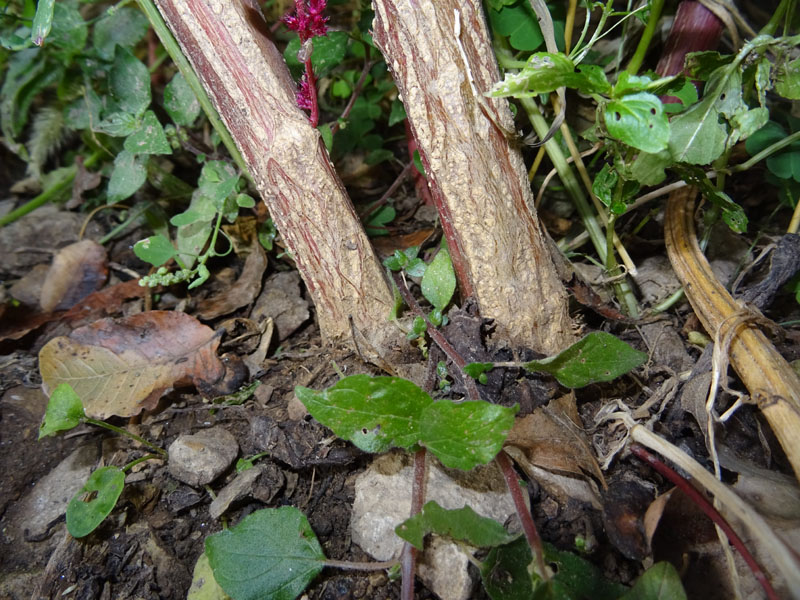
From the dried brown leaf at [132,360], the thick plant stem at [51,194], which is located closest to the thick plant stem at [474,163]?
the dried brown leaf at [132,360]

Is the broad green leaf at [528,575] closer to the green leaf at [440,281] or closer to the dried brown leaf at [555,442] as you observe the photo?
the dried brown leaf at [555,442]

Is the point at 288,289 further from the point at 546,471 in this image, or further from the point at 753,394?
the point at 753,394

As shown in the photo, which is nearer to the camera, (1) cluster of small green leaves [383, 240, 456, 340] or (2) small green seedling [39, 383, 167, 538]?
(2) small green seedling [39, 383, 167, 538]

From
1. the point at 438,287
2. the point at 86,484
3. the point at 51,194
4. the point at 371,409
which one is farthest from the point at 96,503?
the point at 51,194

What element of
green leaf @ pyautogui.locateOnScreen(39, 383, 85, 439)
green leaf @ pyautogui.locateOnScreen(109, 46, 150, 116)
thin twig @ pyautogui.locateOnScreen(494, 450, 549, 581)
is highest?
green leaf @ pyautogui.locateOnScreen(109, 46, 150, 116)

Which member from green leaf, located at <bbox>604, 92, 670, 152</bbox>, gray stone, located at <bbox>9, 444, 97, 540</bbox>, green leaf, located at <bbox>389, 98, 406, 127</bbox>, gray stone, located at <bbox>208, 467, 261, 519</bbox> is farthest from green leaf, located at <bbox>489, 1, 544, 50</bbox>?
gray stone, located at <bbox>9, 444, 97, 540</bbox>

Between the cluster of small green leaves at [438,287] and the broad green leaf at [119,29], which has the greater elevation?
the broad green leaf at [119,29]

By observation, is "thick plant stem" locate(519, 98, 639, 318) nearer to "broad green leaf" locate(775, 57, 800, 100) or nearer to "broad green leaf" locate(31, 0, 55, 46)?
"broad green leaf" locate(775, 57, 800, 100)

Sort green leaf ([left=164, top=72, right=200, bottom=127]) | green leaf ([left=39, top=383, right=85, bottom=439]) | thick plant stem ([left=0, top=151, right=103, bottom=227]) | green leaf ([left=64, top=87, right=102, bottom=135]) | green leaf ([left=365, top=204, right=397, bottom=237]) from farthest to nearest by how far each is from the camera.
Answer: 1. thick plant stem ([left=0, top=151, right=103, bottom=227])
2. green leaf ([left=64, top=87, right=102, bottom=135])
3. green leaf ([left=365, top=204, right=397, bottom=237])
4. green leaf ([left=164, top=72, right=200, bottom=127])
5. green leaf ([left=39, top=383, right=85, bottom=439])
